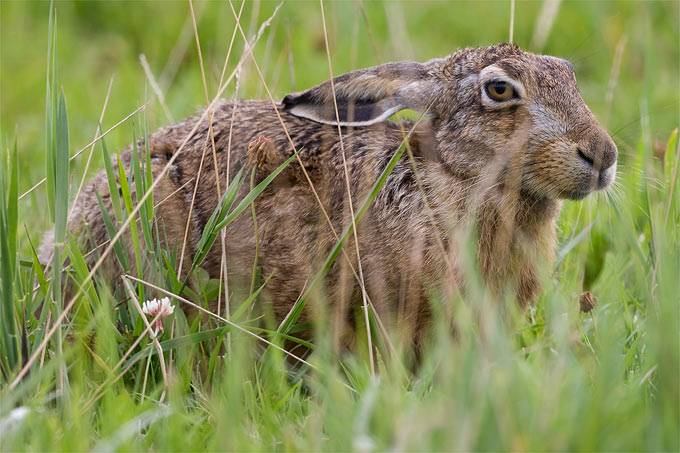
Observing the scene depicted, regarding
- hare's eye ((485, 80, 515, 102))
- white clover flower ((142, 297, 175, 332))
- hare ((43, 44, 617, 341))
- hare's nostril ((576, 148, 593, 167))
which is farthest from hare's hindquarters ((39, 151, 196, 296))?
hare's nostril ((576, 148, 593, 167))

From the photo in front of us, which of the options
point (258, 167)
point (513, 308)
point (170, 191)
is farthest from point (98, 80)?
point (513, 308)

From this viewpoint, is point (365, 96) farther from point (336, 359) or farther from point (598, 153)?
point (336, 359)

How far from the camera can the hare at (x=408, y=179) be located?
13.4 ft

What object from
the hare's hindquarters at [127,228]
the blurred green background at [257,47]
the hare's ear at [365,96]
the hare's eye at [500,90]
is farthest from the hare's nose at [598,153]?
the blurred green background at [257,47]

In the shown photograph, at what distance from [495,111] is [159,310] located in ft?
4.69

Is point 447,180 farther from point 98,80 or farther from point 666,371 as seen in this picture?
point 98,80

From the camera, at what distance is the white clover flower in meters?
3.69

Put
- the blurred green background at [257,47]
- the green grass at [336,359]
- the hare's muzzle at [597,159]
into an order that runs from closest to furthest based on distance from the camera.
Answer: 1. the green grass at [336,359]
2. the hare's muzzle at [597,159]
3. the blurred green background at [257,47]

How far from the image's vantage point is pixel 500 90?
4211 mm

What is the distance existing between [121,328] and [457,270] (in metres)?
1.19

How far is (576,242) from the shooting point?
4668mm

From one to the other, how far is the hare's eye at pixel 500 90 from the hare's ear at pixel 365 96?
31cm

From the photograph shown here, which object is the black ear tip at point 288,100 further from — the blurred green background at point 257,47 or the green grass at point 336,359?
the blurred green background at point 257,47

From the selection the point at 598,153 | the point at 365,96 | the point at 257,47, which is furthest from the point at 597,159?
the point at 257,47
